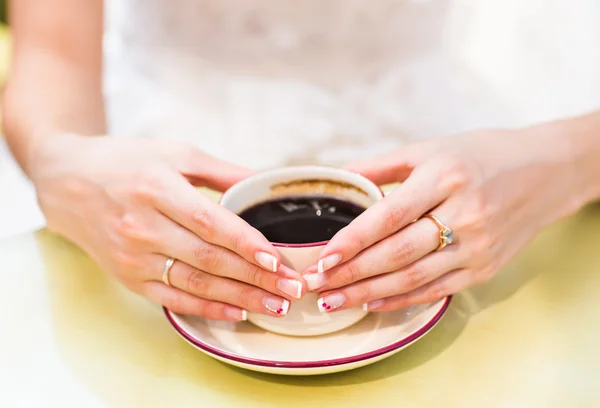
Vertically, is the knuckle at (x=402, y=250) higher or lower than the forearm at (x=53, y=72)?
lower

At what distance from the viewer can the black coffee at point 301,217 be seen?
679mm

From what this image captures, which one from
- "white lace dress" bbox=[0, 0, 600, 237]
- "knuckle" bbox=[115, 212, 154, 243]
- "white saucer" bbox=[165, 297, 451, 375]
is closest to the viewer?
"white saucer" bbox=[165, 297, 451, 375]

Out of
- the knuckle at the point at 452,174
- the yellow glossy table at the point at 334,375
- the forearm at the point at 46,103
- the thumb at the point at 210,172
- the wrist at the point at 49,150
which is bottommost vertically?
the yellow glossy table at the point at 334,375

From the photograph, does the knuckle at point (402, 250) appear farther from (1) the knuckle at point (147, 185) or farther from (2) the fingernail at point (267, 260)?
(1) the knuckle at point (147, 185)

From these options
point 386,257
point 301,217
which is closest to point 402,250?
point 386,257

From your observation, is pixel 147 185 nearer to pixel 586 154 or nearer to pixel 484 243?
pixel 484 243

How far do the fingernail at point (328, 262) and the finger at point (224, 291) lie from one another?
0.05 meters

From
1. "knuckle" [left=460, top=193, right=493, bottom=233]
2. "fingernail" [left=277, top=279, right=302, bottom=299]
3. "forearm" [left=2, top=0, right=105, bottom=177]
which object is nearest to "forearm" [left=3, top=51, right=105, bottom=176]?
"forearm" [left=2, top=0, right=105, bottom=177]

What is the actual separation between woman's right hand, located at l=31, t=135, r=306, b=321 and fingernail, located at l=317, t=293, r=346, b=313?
0.03 meters

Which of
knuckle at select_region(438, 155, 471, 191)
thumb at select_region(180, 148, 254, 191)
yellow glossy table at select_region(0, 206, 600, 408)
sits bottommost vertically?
yellow glossy table at select_region(0, 206, 600, 408)

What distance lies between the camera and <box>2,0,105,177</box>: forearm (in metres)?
0.99

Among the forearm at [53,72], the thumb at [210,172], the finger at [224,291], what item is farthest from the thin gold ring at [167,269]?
the forearm at [53,72]

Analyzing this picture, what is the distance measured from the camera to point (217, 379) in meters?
0.65

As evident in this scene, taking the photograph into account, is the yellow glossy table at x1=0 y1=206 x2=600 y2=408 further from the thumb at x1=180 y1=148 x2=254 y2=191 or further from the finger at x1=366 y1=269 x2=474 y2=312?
the thumb at x1=180 y1=148 x2=254 y2=191
